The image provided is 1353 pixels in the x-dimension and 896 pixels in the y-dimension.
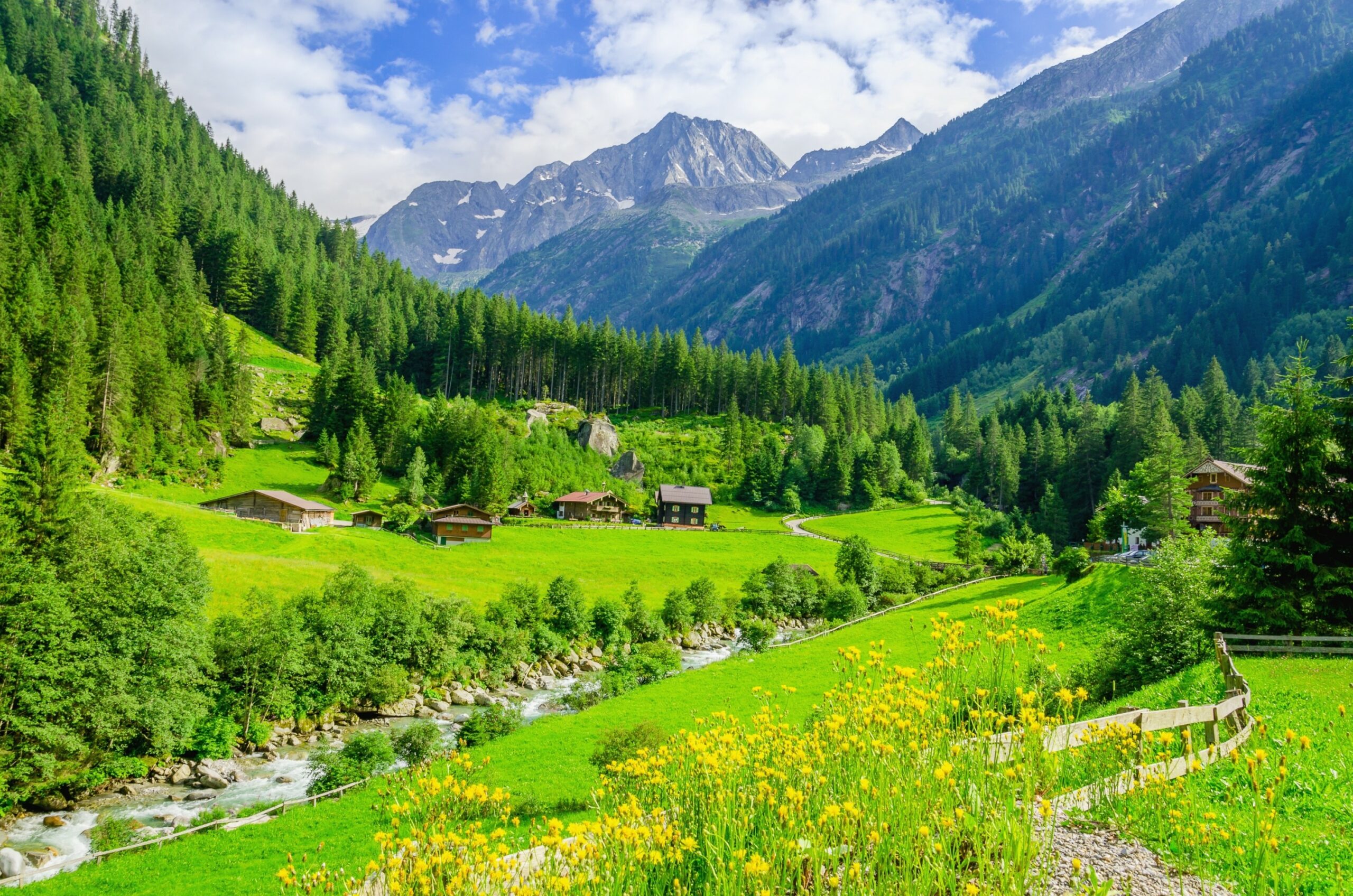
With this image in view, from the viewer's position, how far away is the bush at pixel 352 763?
1030 inches

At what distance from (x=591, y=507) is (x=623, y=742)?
68928 millimetres

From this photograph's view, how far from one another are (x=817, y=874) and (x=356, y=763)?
27800 mm

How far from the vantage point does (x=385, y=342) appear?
416 feet

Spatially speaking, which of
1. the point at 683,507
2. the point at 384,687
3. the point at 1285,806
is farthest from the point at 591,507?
the point at 1285,806

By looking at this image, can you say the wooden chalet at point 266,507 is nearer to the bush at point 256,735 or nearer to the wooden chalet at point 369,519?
the wooden chalet at point 369,519

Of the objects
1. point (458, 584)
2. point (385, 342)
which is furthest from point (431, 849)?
point (385, 342)

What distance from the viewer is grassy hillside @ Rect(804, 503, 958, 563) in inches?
3356

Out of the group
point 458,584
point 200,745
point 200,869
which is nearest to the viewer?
point 200,869

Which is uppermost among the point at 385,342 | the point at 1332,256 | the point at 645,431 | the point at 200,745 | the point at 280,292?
the point at 1332,256

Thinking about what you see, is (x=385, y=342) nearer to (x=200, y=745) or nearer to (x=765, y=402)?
(x=765, y=402)

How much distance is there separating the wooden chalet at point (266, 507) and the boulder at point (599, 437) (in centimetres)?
4760

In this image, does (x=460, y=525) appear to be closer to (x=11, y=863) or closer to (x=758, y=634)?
(x=758, y=634)

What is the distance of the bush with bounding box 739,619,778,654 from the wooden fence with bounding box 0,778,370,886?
30696mm

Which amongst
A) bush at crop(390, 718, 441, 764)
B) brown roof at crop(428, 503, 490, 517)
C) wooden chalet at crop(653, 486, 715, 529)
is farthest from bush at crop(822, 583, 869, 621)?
bush at crop(390, 718, 441, 764)
